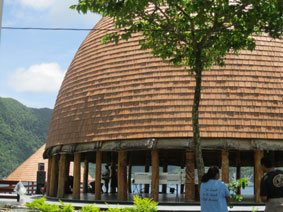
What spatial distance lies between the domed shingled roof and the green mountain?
9653cm

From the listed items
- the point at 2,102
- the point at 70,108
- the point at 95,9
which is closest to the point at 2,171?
the point at 2,102

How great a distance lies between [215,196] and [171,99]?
10.1m

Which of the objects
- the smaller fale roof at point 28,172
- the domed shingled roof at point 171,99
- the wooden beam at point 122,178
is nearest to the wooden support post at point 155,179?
the domed shingled roof at point 171,99

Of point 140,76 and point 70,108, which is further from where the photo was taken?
point 70,108

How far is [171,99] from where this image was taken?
54.0 ft

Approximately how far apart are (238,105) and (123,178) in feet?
18.9

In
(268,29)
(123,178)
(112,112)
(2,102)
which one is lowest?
(123,178)

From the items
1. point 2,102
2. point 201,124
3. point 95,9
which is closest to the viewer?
point 95,9

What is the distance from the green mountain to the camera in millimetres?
111438

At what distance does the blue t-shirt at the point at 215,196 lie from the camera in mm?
6492

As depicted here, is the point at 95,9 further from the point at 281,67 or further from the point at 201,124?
the point at 281,67

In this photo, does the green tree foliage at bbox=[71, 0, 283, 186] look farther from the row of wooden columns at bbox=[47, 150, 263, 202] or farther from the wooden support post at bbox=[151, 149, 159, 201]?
the wooden support post at bbox=[151, 149, 159, 201]

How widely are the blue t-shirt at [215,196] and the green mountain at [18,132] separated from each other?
355 feet

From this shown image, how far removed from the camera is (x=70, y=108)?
1964cm
